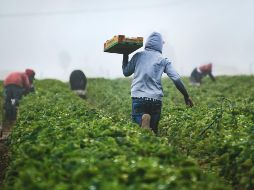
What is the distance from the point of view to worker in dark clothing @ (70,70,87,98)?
24875 millimetres

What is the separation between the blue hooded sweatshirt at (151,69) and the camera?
9.19 metres

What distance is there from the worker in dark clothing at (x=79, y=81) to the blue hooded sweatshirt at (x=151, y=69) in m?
15.6

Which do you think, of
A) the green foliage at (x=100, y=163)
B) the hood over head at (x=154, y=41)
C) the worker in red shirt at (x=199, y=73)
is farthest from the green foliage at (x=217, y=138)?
the worker in red shirt at (x=199, y=73)

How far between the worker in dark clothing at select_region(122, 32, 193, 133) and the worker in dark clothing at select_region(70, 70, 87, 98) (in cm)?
1560

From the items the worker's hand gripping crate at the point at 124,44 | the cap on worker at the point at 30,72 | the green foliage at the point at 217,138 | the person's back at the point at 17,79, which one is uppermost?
the worker's hand gripping crate at the point at 124,44

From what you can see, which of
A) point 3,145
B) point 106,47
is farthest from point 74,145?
point 3,145

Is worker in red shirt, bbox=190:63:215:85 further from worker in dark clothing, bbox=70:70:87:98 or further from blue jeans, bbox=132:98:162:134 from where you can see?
blue jeans, bbox=132:98:162:134

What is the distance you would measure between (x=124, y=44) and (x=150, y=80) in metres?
0.96

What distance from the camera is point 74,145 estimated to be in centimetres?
605

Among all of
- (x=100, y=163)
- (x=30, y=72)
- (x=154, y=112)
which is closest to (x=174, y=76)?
(x=154, y=112)

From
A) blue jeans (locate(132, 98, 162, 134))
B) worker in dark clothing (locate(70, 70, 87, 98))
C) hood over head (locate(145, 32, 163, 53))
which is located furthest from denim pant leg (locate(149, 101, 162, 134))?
worker in dark clothing (locate(70, 70, 87, 98))

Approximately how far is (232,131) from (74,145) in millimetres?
3647

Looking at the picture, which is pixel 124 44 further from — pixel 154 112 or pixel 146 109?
pixel 154 112

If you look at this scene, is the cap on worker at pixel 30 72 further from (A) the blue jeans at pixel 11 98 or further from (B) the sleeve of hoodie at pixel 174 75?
(B) the sleeve of hoodie at pixel 174 75
